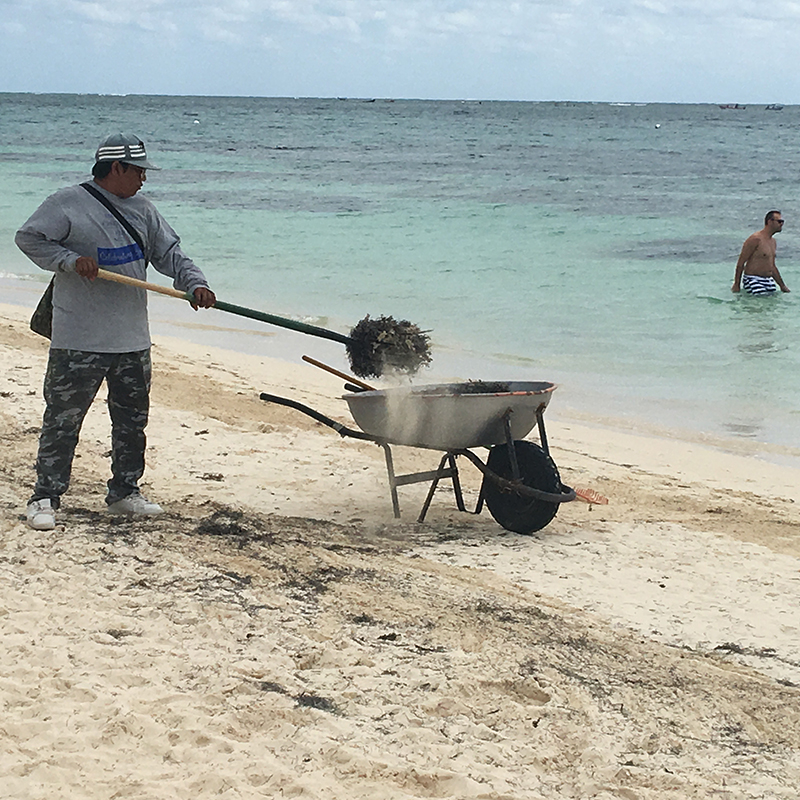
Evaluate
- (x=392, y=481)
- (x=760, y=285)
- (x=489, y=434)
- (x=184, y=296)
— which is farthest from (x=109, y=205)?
(x=760, y=285)

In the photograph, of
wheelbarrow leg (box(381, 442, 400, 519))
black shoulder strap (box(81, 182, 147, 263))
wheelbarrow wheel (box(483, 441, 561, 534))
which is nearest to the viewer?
black shoulder strap (box(81, 182, 147, 263))

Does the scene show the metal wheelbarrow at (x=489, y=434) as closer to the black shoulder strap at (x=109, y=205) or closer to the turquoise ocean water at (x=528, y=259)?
the black shoulder strap at (x=109, y=205)

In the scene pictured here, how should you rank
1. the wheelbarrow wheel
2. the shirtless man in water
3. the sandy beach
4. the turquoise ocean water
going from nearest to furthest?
the sandy beach
the wheelbarrow wheel
the turquoise ocean water
the shirtless man in water

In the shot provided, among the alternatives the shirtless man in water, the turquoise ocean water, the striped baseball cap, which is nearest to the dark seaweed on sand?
the striped baseball cap

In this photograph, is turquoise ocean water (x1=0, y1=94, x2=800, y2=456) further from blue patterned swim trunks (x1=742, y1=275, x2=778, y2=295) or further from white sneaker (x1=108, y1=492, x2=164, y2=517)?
white sneaker (x1=108, y1=492, x2=164, y2=517)

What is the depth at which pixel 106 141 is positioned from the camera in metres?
4.64

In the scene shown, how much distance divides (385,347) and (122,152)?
170 centimetres

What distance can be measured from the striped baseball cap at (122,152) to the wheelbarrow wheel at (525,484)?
7.31ft

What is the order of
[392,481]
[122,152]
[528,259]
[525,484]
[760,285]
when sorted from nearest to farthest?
[122,152] < [525,484] < [392,481] < [760,285] < [528,259]

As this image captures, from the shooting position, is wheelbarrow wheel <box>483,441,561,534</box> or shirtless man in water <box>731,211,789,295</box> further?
shirtless man in water <box>731,211,789,295</box>

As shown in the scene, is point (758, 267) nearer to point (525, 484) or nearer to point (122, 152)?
point (525, 484)

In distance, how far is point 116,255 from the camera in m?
4.69

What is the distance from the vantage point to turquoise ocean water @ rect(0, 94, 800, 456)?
10422 mm

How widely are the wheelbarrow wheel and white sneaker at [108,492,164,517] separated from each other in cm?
168
